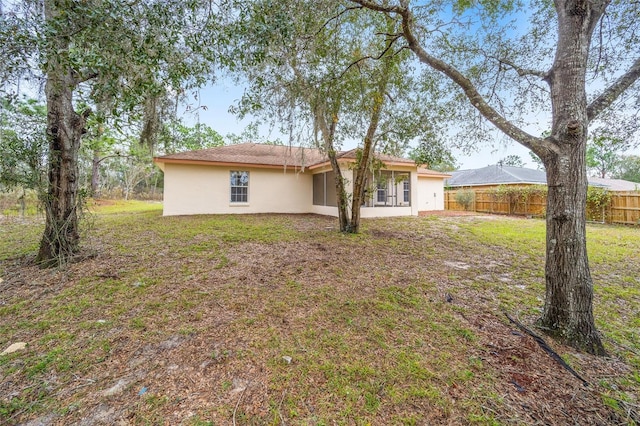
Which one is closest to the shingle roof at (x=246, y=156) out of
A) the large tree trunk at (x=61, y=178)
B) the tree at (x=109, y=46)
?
the large tree trunk at (x=61, y=178)

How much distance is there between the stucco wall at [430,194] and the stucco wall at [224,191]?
747 centimetres

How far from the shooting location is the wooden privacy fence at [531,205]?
11.2 metres

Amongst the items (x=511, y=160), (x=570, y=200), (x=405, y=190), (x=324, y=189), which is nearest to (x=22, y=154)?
(x=570, y=200)

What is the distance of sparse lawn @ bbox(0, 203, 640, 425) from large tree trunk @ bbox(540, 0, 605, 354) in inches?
11.7

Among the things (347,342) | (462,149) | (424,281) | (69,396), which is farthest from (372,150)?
(69,396)

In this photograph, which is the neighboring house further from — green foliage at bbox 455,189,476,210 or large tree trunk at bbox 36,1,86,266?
large tree trunk at bbox 36,1,86,266

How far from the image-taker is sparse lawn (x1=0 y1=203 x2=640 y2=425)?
6.20 feet

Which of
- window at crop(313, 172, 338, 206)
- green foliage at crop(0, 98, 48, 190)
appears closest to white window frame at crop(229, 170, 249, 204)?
window at crop(313, 172, 338, 206)

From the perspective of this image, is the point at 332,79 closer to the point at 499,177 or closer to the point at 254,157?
the point at 254,157

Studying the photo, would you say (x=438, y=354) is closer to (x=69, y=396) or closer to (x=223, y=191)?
(x=69, y=396)

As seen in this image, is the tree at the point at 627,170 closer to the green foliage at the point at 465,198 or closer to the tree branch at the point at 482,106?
the green foliage at the point at 465,198

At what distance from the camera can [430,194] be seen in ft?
56.2

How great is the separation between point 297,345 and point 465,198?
1808cm

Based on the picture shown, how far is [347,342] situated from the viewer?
260cm
